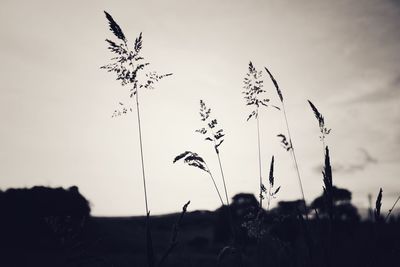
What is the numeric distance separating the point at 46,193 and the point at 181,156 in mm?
13089

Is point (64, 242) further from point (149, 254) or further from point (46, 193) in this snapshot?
point (46, 193)

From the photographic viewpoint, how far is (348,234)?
20.7 feet

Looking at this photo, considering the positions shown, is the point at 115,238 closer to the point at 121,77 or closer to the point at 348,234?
the point at 348,234

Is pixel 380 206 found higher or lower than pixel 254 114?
lower

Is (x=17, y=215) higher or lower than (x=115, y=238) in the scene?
higher

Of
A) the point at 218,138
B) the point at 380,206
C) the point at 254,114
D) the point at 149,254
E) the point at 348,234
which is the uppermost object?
the point at 254,114

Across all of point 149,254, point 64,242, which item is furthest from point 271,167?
point 64,242

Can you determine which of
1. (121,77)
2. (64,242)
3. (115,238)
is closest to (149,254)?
(64,242)

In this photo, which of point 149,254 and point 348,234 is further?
point 348,234

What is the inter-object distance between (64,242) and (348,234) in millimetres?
5526

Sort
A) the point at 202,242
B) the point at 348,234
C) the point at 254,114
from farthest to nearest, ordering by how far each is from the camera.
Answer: the point at 202,242, the point at 348,234, the point at 254,114

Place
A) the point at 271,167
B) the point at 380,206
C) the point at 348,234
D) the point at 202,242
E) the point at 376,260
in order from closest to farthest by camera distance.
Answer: the point at 380,206
the point at 376,260
the point at 271,167
the point at 348,234
the point at 202,242

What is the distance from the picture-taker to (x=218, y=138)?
10.6ft

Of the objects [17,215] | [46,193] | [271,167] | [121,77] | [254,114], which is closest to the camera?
[271,167]
